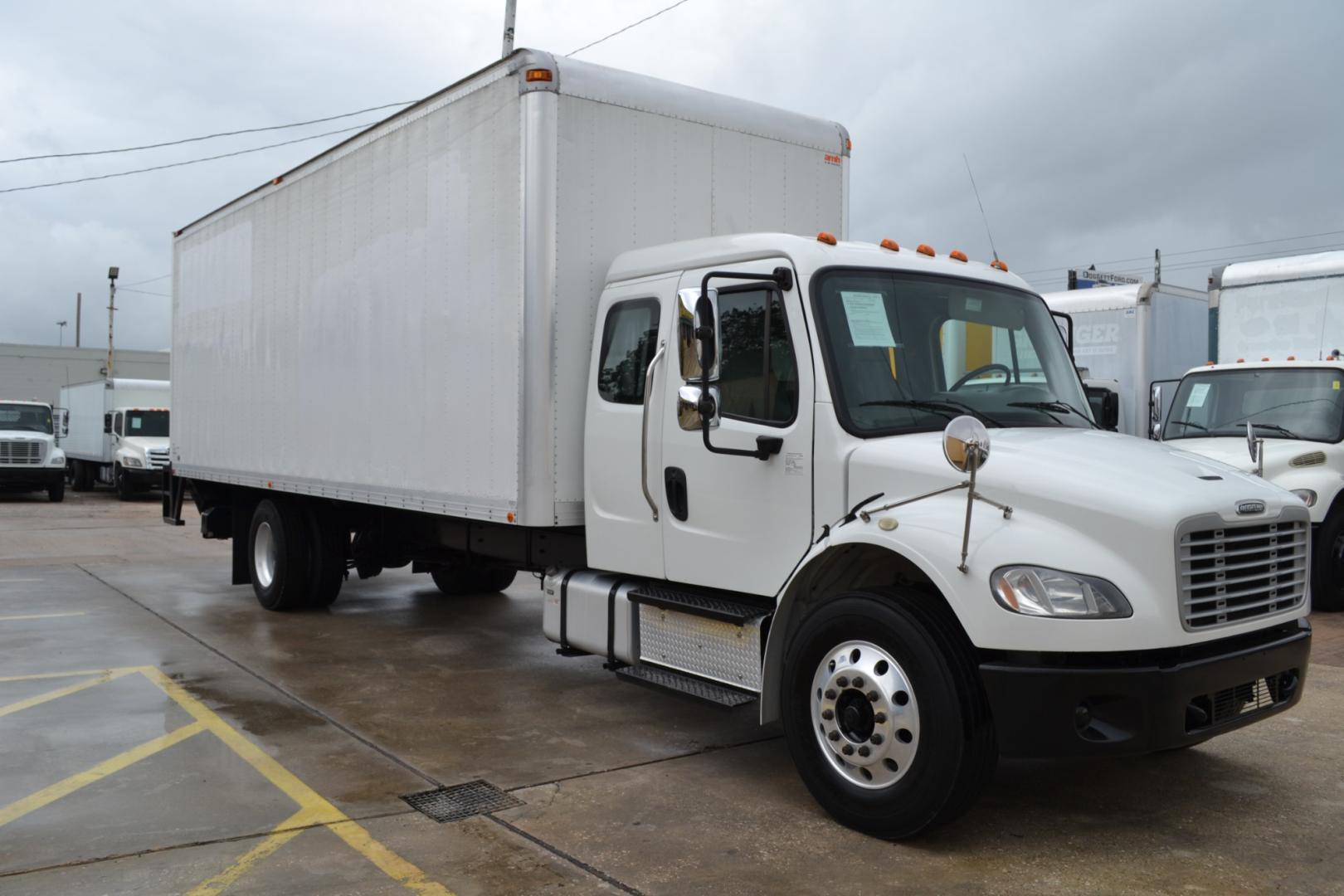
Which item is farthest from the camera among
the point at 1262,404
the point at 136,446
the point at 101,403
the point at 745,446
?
the point at 101,403

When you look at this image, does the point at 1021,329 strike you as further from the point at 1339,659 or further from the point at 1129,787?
the point at 1339,659

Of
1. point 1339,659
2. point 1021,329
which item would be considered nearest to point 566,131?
point 1021,329

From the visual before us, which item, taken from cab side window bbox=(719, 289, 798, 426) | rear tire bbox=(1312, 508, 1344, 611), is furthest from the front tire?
rear tire bbox=(1312, 508, 1344, 611)

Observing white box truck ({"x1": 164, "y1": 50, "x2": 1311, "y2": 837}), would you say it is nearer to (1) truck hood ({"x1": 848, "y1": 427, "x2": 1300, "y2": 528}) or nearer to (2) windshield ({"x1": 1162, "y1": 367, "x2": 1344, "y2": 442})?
(1) truck hood ({"x1": 848, "y1": 427, "x2": 1300, "y2": 528})

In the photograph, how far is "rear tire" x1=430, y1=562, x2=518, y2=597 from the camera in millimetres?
11664

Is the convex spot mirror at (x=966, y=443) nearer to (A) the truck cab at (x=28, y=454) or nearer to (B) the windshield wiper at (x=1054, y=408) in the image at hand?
(B) the windshield wiper at (x=1054, y=408)

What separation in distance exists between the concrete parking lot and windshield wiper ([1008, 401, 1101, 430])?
5.75 feet

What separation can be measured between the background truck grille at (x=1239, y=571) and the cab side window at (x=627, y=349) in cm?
292

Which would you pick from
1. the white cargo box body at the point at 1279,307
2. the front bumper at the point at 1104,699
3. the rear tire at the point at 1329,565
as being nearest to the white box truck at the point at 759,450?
the front bumper at the point at 1104,699

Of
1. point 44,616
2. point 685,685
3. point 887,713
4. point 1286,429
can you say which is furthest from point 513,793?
point 1286,429

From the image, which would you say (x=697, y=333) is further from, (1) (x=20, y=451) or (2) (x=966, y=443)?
(1) (x=20, y=451)

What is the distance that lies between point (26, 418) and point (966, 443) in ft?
97.3

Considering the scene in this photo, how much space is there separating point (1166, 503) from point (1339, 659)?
5424 millimetres

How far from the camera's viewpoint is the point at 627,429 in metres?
6.28
